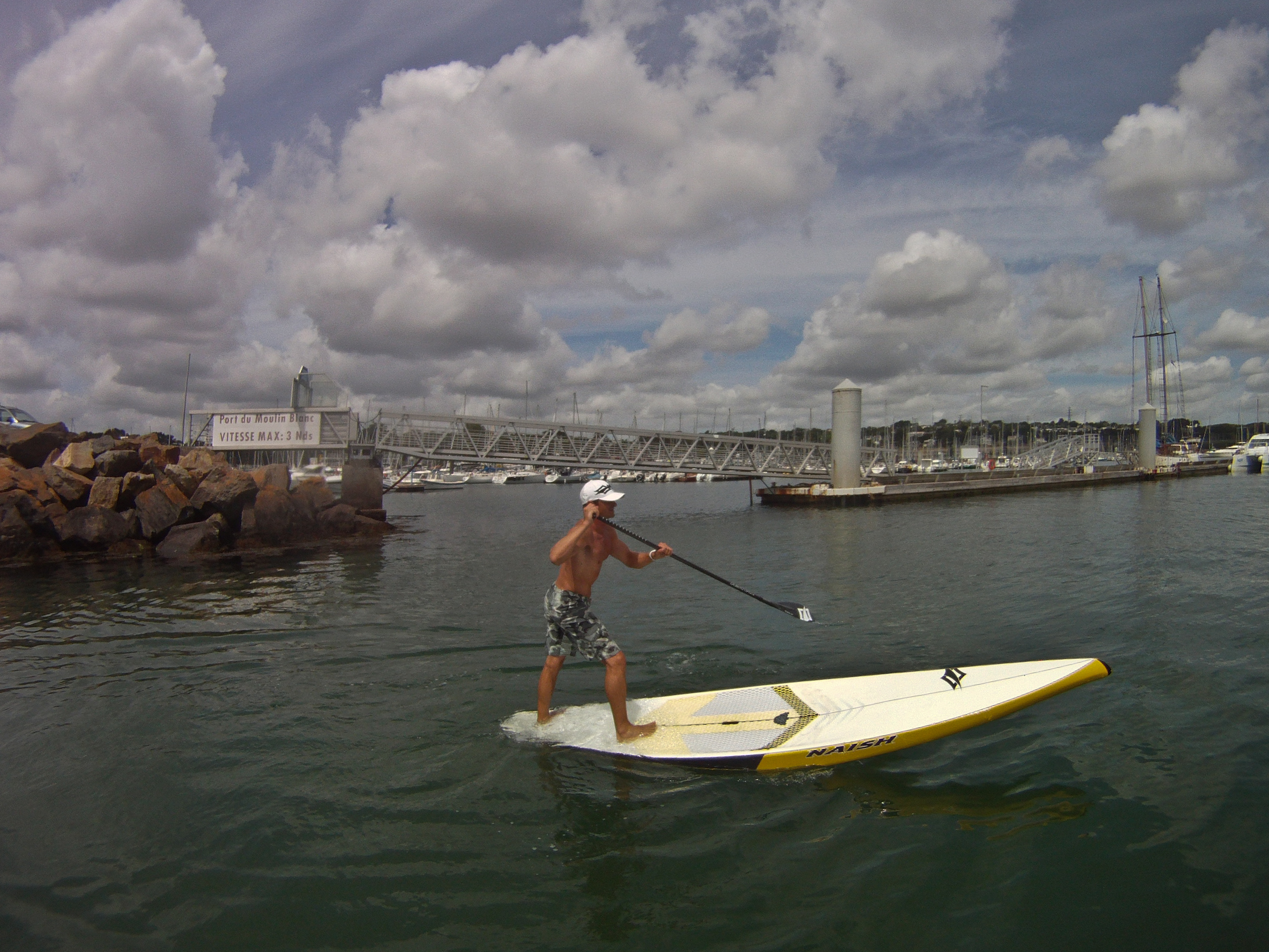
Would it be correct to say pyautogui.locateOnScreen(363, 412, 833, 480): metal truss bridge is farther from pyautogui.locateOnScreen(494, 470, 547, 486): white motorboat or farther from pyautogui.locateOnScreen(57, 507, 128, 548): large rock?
pyautogui.locateOnScreen(494, 470, 547, 486): white motorboat

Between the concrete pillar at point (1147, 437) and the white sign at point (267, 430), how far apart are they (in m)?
96.0

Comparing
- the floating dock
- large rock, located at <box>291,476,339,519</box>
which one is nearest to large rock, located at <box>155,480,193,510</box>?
large rock, located at <box>291,476,339,519</box>

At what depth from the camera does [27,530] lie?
24078 millimetres

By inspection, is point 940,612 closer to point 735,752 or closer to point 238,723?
point 735,752

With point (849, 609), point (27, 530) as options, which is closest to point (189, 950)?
point (849, 609)

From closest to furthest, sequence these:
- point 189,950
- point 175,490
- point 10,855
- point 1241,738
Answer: point 189,950 → point 10,855 → point 1241,738 → point 175,490

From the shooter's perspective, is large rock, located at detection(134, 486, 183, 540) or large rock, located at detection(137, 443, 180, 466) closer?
large rock, located at detection(134, 486, 183, 540)

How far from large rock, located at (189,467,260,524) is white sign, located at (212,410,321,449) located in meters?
18.7

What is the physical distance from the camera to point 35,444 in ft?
96.0

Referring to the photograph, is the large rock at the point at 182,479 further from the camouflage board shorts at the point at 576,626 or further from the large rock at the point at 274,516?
the camouflage board shorts at the point at 576,626

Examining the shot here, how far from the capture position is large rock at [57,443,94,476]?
27.0 m

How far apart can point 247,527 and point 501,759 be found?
26.5m

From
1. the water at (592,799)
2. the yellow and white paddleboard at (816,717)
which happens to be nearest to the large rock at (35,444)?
the water at (592,799)

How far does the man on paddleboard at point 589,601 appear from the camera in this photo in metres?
7.30
